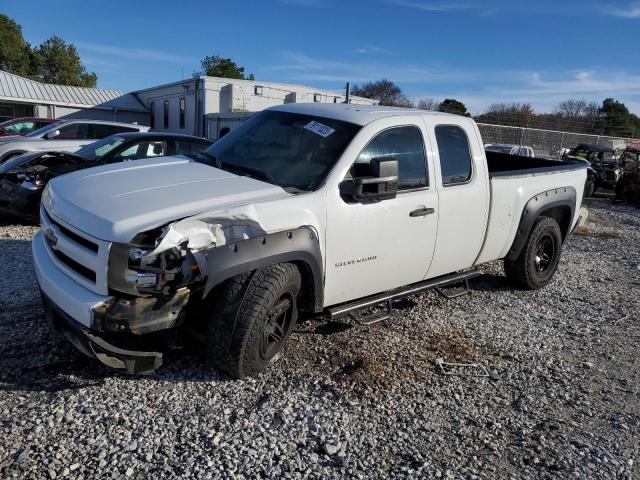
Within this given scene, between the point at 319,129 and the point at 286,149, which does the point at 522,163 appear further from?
the point at 286,149

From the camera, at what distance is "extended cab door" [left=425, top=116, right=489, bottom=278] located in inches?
182

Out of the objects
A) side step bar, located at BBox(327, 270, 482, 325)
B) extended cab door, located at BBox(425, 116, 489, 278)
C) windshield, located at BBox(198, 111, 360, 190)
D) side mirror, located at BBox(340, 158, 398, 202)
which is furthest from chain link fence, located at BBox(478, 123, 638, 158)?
side mirror, located at BBox(340, 158, 398, 202)

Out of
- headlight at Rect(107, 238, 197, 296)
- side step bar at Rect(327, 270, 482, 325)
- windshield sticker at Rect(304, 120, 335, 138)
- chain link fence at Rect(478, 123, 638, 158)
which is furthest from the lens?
chain link fence at Rect(478, 123, 638, 158)

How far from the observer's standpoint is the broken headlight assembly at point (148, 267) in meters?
2.97

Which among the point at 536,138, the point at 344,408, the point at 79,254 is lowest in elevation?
the point at 344,408

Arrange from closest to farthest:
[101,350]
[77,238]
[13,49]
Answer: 1. [101,350]
2. [77,238]
3. [13,49]

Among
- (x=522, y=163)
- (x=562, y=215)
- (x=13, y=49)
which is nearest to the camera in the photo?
(x=562, y=215)

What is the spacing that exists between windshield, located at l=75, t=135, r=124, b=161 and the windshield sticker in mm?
4984

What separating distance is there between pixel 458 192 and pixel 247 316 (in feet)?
7.95

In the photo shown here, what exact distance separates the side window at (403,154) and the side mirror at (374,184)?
26cm

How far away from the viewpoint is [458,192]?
4.71 meters

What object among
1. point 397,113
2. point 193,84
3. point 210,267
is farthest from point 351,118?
point 193,84

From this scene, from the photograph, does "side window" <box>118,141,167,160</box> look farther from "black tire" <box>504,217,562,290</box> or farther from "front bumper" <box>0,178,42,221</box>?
"black tire" <box>504,217,562,290</box>

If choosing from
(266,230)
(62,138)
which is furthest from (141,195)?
(62,138)
